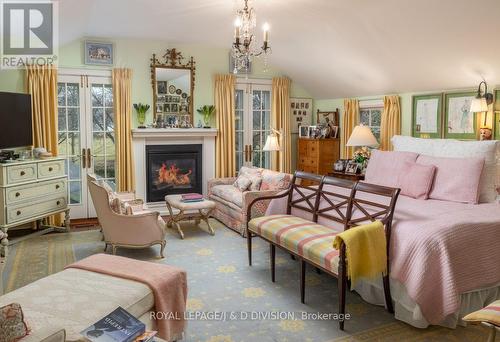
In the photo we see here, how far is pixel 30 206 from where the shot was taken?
5.07 meters

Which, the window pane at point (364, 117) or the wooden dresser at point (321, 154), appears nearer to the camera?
the window pane at point (364, 117)

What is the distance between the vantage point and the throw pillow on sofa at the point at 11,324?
1.61 m

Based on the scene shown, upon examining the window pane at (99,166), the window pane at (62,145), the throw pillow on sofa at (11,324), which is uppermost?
the window pane at (62,145)

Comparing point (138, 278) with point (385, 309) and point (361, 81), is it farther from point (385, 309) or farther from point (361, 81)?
point (361, 81)

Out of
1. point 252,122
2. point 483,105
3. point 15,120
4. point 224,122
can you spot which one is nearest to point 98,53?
point 15,120

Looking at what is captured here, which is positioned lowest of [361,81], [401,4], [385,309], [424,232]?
[385,309]

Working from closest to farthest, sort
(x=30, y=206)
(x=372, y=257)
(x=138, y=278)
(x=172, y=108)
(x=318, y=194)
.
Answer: (x=138, y=278) < (x=372, y=257) < (x=318, y=194) < (x=30, y=206) < (x=172, y=108)

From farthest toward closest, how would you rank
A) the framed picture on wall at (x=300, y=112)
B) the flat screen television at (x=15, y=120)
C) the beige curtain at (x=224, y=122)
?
the framed picture on wall at (x=300, y=112)
the beige curtain at (x=224, y=122)
the flat screen television at (x=15, y=120)

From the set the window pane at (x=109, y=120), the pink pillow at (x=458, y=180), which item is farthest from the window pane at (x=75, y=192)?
the pink pillow at (x=458, y=180)

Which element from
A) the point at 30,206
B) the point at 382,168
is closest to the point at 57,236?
the point at 30,206

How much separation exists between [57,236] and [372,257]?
13.7 ft

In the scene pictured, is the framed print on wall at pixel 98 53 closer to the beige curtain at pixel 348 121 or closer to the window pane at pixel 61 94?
the window pane at pixel 61 94

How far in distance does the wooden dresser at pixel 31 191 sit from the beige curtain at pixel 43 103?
53 centimetres

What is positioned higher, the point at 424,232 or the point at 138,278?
the point at 424,232
